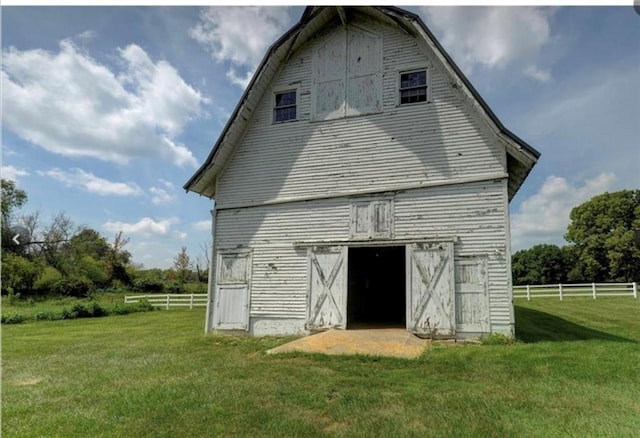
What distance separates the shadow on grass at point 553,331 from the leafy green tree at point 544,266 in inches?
1442

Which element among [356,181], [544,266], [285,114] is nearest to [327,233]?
[356,181]

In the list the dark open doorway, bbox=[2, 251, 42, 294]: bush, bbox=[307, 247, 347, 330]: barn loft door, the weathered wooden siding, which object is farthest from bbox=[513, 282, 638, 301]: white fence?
bbox=[2, 251, 42, 294]: bush

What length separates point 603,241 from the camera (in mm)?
39531

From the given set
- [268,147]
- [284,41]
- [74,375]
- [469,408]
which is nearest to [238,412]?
[469,408]

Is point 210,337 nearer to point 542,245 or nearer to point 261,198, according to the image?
point 261,198

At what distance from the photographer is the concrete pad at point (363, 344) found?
8.39 m

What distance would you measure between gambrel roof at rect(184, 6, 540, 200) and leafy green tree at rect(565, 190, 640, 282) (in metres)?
33.3

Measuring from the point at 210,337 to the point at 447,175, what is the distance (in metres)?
7.70

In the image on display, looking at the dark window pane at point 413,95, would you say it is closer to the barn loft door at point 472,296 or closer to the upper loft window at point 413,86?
the upper loft window at point 413,86

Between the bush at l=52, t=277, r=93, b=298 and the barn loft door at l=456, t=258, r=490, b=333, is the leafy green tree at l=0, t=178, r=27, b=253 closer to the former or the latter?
the bush at l=52, t=277, r=93, b=298

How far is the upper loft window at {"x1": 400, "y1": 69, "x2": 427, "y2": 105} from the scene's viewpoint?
36.4ft

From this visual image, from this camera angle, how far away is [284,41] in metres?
11.9

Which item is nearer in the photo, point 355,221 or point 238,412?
point 238,412

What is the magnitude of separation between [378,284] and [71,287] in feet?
87.4
